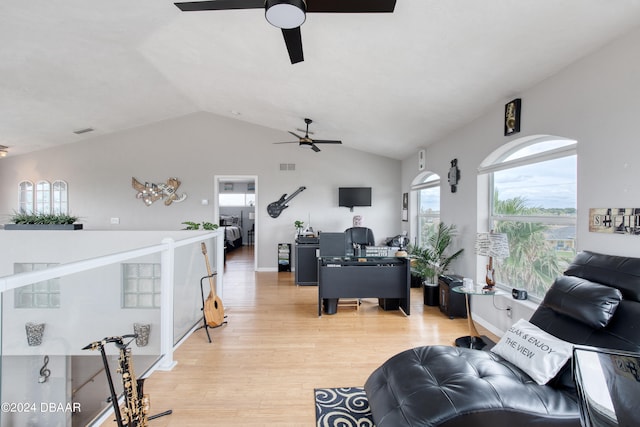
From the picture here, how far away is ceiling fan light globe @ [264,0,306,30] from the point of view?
1559 mm

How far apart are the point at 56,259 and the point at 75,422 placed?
3.10 metres

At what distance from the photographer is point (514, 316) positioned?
3.06m

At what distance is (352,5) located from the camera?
1684mm

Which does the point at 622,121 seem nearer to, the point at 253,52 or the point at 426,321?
the point at 426,321

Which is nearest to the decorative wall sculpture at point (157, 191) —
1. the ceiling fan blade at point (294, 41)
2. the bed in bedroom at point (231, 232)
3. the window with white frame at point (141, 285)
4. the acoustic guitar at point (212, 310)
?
the bed in bedroom at point (231, 232)

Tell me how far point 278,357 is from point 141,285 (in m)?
1.55

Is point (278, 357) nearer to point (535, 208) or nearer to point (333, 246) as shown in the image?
point (333, 246)

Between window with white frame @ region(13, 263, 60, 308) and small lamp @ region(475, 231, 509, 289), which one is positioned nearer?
window with white frame @ region(13, 263, 60, 308)

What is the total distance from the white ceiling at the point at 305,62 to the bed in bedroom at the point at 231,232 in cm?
443

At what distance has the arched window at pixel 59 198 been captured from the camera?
270 inches

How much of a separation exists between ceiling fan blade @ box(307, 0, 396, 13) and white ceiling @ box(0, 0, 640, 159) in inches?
21.6

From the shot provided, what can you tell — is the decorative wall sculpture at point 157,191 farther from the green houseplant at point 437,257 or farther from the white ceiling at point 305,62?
the green houseplant at point 437,257

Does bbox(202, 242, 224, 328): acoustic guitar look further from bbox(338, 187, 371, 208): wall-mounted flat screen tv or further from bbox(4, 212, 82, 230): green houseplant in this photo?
bbox(338, 187, 371, 208): wall-mounted flat screen tv

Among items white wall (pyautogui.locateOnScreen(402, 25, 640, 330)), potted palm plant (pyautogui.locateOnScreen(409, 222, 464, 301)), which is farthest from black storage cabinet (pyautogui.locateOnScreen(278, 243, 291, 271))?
white wall (pyautogui.locateOnScreen(402, 25, 640, 330))
